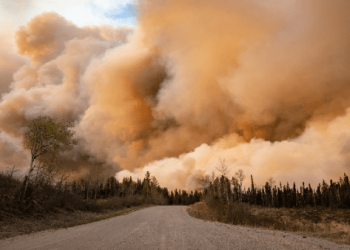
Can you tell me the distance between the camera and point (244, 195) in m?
127

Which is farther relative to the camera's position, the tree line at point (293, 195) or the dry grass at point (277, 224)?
the tree line at point (293, 195)

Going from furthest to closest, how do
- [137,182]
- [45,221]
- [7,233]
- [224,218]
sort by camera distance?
[137,182]
[224,218]
[45,221]
[7,233]

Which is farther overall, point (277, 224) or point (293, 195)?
point (293, 195)

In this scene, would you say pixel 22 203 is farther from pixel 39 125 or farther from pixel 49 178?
pixel 49 178

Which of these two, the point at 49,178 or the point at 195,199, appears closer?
the point at 49,178

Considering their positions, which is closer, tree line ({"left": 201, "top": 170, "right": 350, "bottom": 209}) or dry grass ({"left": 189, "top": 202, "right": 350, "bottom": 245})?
dry grass ({"left": 189, "top": 202, "right": 350, "bottom": 245})

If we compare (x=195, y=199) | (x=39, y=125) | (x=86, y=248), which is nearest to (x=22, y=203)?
(x=39, y=125)

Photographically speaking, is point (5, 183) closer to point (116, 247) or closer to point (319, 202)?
point (116, 247)

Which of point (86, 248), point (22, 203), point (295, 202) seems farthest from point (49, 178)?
point (295, 202)

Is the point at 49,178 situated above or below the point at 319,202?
above

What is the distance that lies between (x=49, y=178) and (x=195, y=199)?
146m

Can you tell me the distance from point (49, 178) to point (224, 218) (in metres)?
24.8

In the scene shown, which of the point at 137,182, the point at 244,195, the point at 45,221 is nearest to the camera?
the point at 45,221

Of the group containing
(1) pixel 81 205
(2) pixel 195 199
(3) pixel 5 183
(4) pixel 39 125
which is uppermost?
(4) pixel 39 125
